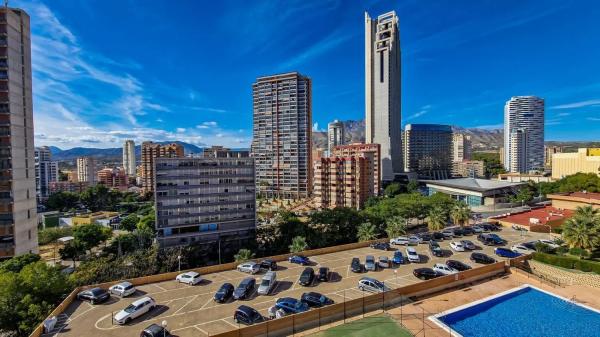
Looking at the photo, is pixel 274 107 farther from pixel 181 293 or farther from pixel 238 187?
pixel 181 293

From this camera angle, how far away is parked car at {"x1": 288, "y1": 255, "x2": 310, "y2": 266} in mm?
33684

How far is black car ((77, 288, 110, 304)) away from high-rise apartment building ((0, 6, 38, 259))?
1350 inches

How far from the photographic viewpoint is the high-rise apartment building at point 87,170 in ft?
617

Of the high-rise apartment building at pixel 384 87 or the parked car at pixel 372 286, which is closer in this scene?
the parked car at pixel 372 286

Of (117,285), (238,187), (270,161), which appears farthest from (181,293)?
(270,161)

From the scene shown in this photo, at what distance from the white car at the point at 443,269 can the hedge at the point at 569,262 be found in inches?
474

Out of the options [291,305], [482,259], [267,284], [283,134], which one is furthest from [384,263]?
[283,134]

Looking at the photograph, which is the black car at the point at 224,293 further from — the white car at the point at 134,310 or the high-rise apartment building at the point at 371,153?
the high-rise apartment building at the point at 371,153

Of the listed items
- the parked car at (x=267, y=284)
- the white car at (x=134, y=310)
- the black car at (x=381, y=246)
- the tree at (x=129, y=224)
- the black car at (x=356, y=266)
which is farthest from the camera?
the tree at (x=129, y=224)

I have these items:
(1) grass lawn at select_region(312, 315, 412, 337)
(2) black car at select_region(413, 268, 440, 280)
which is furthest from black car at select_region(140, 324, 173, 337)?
(2) black car at select_region(413, 268, 440, 280)

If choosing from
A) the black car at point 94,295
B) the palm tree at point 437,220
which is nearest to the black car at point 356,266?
the black car at point 94,295

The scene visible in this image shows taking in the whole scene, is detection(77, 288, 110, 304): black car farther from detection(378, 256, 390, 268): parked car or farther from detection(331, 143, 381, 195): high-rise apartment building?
detection(331, 143, 381, 195): high-rise apartment building

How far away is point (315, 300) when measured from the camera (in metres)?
24.1

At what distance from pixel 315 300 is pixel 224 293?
767cm
